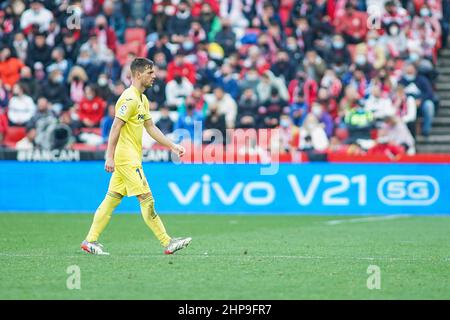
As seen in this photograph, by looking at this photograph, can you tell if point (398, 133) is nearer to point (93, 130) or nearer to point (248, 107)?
point (248, 107)

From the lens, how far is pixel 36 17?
25297 mm

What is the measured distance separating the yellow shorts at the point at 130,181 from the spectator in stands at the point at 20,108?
1095 centimetres

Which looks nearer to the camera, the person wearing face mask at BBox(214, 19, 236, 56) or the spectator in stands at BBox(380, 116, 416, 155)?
the spectator in stands at BBox(380, 116, 416, 155)

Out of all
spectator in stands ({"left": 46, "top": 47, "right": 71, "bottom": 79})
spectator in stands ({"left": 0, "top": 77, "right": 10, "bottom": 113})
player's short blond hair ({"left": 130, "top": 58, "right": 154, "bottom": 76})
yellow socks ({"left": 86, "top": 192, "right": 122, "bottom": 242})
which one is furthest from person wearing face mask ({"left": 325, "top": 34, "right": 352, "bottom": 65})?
yellow socks ({"left": 86, "top": 192, "right": 122, "bottom": 242})

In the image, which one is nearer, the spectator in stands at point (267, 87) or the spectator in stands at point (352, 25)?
the spectator in stands at point (267, 87)

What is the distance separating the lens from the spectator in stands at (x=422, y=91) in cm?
2311

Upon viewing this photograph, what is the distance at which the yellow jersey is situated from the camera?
1189cm

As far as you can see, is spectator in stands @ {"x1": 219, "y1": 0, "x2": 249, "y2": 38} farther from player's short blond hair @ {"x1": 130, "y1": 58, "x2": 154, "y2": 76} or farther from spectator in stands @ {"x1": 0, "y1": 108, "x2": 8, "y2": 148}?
player's short blond hair @ {"x1": 130, "y1": 58, "x2": 154, "y2": 76}

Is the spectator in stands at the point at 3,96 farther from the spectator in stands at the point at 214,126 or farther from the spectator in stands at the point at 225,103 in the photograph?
the spectator in stands at the point at 214,126

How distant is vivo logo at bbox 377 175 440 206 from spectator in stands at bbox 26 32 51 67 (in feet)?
29.0

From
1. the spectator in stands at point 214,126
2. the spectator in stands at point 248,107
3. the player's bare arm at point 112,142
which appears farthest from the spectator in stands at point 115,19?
the player's bare arm at point 112,142

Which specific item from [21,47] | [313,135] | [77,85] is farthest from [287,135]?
[21,47]
